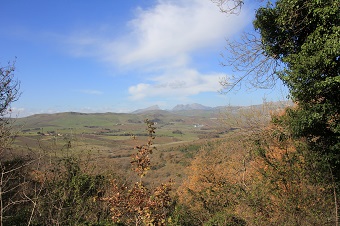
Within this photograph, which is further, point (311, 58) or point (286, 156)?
point (286, 156)

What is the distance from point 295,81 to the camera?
723cm

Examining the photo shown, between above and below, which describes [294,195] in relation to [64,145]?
below

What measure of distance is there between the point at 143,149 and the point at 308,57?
5463mm

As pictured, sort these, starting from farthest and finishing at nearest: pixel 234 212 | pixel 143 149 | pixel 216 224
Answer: pixel 234 212, pixel 216 224, pixel 143 149

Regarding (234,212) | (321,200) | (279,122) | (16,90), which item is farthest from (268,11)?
(16,90)

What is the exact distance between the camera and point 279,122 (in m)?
9.09

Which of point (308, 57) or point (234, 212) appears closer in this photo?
point (308, 57)

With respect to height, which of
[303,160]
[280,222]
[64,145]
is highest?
[64,145]

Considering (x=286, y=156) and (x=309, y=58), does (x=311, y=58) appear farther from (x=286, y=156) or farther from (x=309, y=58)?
(x=286, y=156)

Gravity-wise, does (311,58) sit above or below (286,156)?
above

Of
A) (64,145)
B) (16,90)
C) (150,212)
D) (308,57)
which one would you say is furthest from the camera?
(16,90)

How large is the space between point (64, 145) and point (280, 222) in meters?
7.29

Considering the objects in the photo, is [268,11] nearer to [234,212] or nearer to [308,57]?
[308,57]

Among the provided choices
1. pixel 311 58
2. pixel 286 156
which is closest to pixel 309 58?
pixel 311 58
